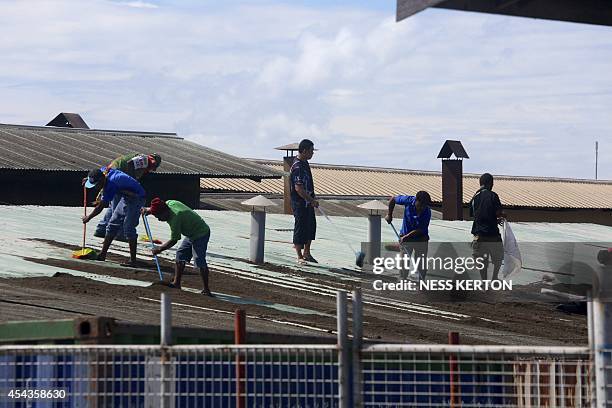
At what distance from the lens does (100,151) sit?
3341 centimetres

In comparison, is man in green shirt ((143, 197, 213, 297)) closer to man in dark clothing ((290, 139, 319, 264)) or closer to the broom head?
the broom head

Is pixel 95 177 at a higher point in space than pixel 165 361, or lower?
higher

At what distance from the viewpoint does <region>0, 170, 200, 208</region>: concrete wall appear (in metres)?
29.7

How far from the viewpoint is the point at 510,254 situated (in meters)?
19.9

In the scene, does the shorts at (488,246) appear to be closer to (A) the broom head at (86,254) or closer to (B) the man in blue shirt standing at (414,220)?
(B) the man in blue shirt standing at (414,220)

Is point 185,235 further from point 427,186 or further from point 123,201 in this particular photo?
point 427,186

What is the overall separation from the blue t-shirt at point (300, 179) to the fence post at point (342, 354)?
492 inches

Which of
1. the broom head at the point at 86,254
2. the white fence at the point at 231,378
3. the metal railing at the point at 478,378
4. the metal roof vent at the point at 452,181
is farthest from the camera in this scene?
the metal roof vent at the point at 452,181

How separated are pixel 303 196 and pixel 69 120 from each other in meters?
27.4

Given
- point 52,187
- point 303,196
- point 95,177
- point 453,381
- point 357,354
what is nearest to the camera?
point 357,354

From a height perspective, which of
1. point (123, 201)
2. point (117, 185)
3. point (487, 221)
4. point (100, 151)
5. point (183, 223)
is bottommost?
point (183, 223)

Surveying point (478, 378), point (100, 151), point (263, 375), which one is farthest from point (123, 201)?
point (100, 151)

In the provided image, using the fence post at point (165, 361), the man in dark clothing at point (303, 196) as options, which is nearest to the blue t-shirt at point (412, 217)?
the man in dark clothing at point (303, 196)

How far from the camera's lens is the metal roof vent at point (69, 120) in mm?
45250
